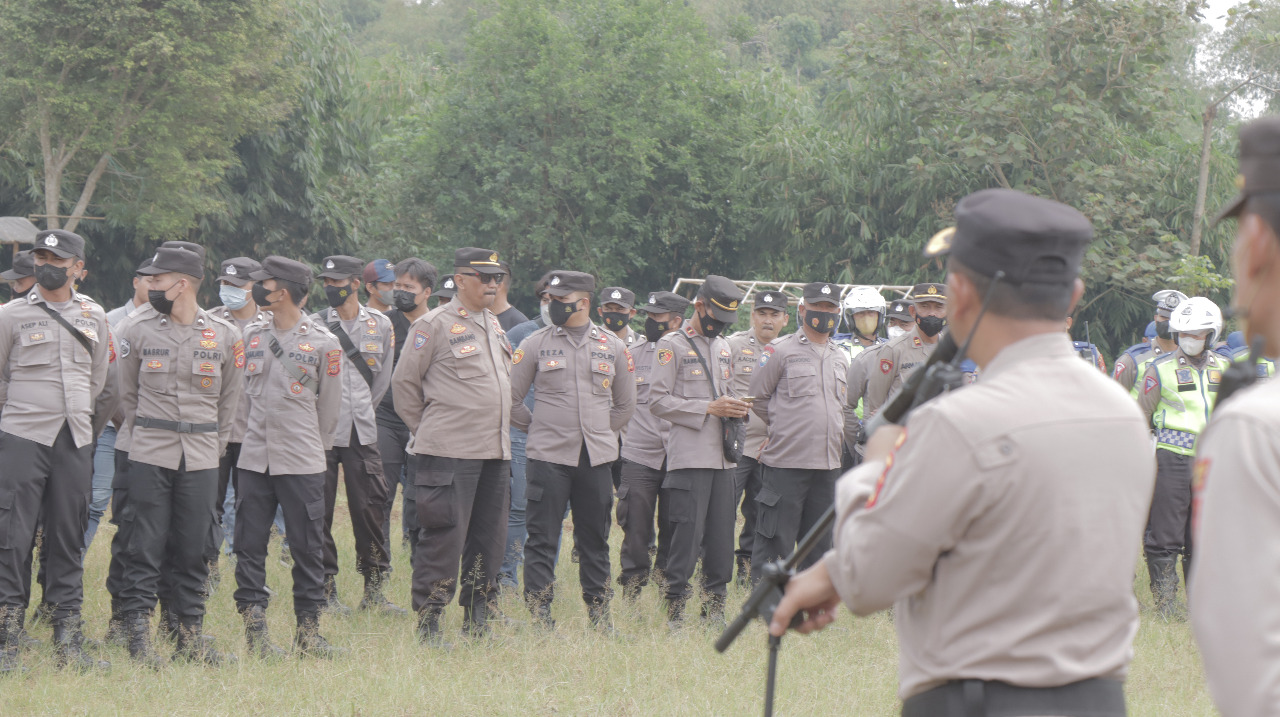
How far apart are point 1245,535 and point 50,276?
20.9ft

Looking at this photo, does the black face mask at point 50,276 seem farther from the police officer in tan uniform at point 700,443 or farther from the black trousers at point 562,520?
the police officer in tan uniform at point 700,443

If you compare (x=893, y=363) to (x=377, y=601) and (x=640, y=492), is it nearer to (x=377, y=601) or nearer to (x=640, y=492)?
(x=640, y=492)

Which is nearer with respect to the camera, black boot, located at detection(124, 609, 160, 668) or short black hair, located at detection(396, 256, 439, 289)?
black boot, located at detection(124, 609, 160, 668)

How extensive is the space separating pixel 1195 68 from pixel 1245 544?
53.2 m

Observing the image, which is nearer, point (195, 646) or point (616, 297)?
point (195, 646)

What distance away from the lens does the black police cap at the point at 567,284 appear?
311 inches

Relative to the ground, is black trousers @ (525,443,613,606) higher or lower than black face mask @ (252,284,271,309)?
lower

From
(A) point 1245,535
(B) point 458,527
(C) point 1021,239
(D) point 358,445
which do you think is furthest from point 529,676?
(A) point 1245,535

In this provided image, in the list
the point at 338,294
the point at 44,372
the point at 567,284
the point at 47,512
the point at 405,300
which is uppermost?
the point at 567,284

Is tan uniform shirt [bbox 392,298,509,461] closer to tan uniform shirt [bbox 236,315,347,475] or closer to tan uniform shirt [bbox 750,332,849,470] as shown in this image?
tan uniform shirt [bbox 236,315,347,475]

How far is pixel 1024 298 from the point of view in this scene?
2.39 metres

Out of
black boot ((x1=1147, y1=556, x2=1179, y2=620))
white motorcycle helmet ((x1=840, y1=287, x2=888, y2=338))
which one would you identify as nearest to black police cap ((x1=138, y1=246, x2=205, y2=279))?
white motorcycle helmet ((x1=840, y1=287, x2=888, y2=338))

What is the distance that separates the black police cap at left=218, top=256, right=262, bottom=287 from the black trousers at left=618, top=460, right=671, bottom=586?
310 cm

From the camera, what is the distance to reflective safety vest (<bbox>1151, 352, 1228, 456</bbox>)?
866cm
